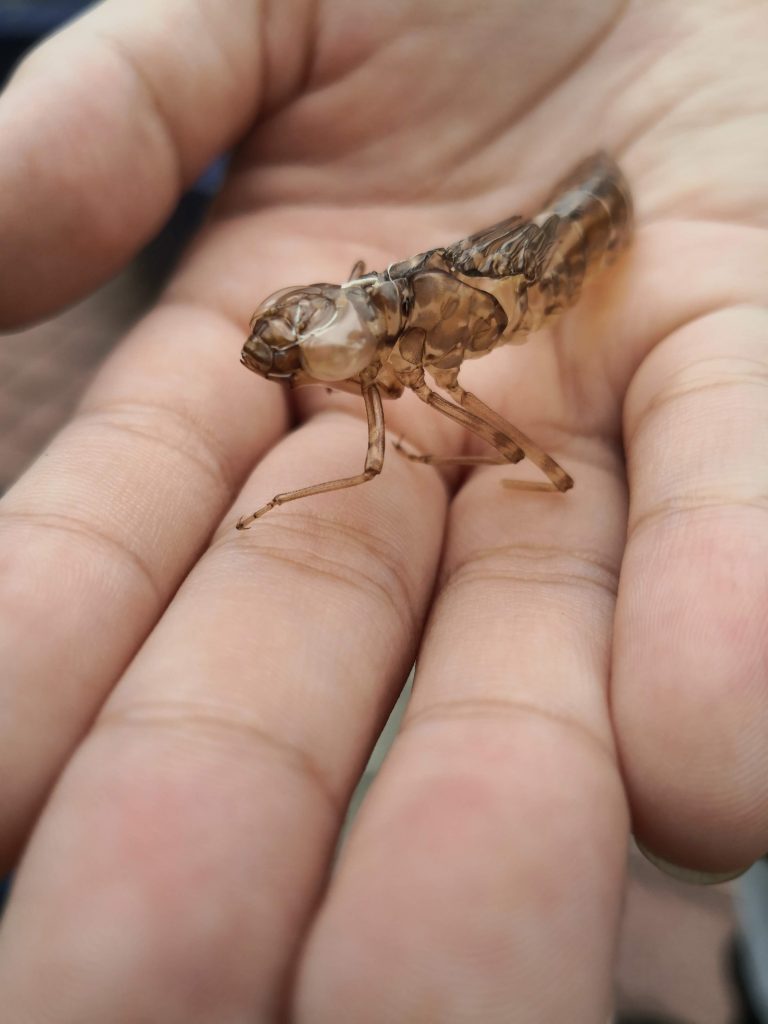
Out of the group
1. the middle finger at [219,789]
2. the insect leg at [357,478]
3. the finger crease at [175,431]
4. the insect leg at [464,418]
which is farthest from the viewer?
the insect leg at [464,418]

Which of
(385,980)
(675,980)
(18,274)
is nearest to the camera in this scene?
(385,980)

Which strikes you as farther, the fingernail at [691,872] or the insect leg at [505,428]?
A: the insect leg at [505,428]

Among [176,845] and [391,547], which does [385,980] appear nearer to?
[176,845]

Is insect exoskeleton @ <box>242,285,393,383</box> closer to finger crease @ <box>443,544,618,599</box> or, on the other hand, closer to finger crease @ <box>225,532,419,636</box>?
finger crease @ <box>225,532,419,636</box>

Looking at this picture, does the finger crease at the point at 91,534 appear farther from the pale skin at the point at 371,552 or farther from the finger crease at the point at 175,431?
the finger crease at the point at 175,431

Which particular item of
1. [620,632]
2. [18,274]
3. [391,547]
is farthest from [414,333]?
[18,274]

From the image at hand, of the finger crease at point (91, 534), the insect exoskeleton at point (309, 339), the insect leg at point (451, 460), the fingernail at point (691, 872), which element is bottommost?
the fingernail at point (691, 872)

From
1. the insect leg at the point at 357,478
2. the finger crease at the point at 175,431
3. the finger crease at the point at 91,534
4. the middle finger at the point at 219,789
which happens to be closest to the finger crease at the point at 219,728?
the middle finger at the point at 219,789

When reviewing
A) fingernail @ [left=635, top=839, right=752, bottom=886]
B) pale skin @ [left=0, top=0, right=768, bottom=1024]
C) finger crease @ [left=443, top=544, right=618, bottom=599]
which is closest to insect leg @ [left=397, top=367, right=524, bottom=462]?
pale skin @ [left=0, top=0, right=768, bottom=1024]
